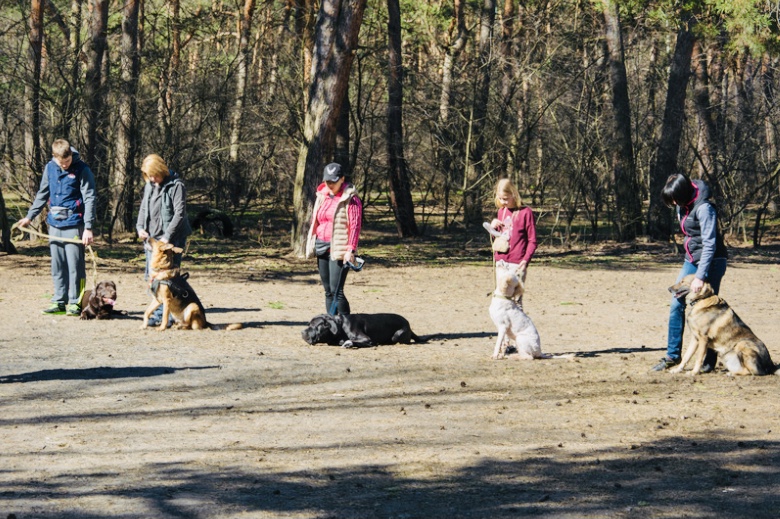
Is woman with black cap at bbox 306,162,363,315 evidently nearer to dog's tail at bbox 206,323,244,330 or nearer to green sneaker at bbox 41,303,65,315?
dog's tail at bbox 206,323,244,330

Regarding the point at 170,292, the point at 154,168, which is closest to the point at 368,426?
the point at 170,292

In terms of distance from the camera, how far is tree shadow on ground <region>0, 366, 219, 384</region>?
872 centimetres

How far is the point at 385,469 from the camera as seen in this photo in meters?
6.04

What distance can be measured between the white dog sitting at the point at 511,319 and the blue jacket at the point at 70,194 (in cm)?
493

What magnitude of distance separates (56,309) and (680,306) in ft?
24.5

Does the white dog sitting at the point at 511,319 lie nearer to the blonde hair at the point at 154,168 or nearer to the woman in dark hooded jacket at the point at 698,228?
the woman in dark hooded jacket at the point at 698,228

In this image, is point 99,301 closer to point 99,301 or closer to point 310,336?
point 99,301

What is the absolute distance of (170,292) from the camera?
36.4 ft

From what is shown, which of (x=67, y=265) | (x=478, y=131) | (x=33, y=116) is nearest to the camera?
(x=67, y=265)

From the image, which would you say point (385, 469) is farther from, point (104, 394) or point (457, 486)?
point (104, 394)

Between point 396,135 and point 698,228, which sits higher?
point 396,135

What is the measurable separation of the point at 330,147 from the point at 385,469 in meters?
14.4

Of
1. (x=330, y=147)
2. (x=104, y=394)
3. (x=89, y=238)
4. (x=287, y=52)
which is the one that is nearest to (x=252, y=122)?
(x=287, y=52)

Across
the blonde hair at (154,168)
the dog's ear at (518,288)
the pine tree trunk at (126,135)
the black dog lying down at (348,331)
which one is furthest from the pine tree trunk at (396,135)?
the dog's ear at (518,288)
